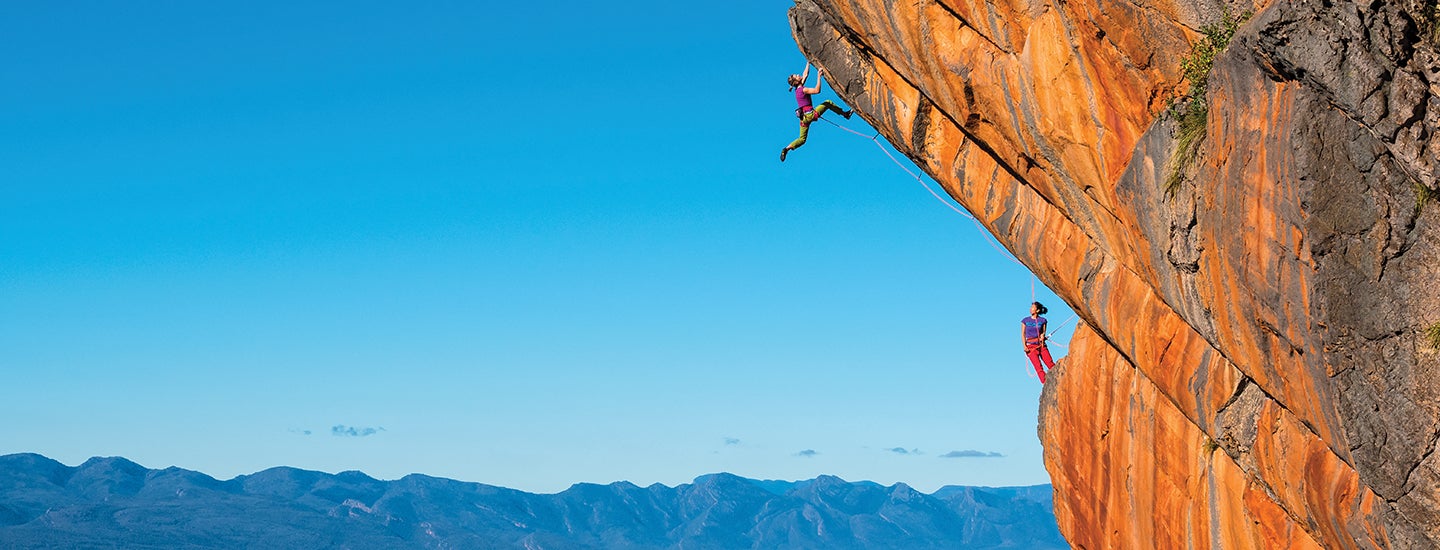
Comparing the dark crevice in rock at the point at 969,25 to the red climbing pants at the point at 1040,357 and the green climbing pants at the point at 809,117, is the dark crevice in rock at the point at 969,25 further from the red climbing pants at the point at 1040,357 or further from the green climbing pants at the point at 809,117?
the red climbing pants at the point at 1040,357

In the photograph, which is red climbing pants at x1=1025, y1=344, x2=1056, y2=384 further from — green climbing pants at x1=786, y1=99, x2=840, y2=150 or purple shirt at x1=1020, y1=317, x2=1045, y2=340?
green climbing pants at x1=786, y1=99, x2=840, y2=150

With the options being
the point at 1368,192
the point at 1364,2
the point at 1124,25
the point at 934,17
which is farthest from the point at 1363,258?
the point at 934,17

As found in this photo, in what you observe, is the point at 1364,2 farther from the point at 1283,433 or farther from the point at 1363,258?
the point at 1283,433

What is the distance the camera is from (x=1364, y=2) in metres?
12.8

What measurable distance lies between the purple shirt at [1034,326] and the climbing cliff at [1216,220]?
2.51 metres

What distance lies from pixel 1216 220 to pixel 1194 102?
1.53 metres

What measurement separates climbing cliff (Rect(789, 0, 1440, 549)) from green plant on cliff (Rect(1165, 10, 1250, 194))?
0.09 meters

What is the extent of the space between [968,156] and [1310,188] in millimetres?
10764

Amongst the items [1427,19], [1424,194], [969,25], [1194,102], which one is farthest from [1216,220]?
[969,25]

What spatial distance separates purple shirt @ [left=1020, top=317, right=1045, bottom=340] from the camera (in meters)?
31.2

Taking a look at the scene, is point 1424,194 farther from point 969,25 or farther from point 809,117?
point 809,117

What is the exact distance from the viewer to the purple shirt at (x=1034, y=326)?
31.2 meters

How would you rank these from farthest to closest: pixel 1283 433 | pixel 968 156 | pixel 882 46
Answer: pixel 968 156 → pixel 882 46 → pixel 1283 433

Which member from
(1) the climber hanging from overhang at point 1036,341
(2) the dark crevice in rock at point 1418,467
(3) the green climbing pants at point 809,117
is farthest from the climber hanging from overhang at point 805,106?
(2) the dark crevice in rock at point 1418,467
